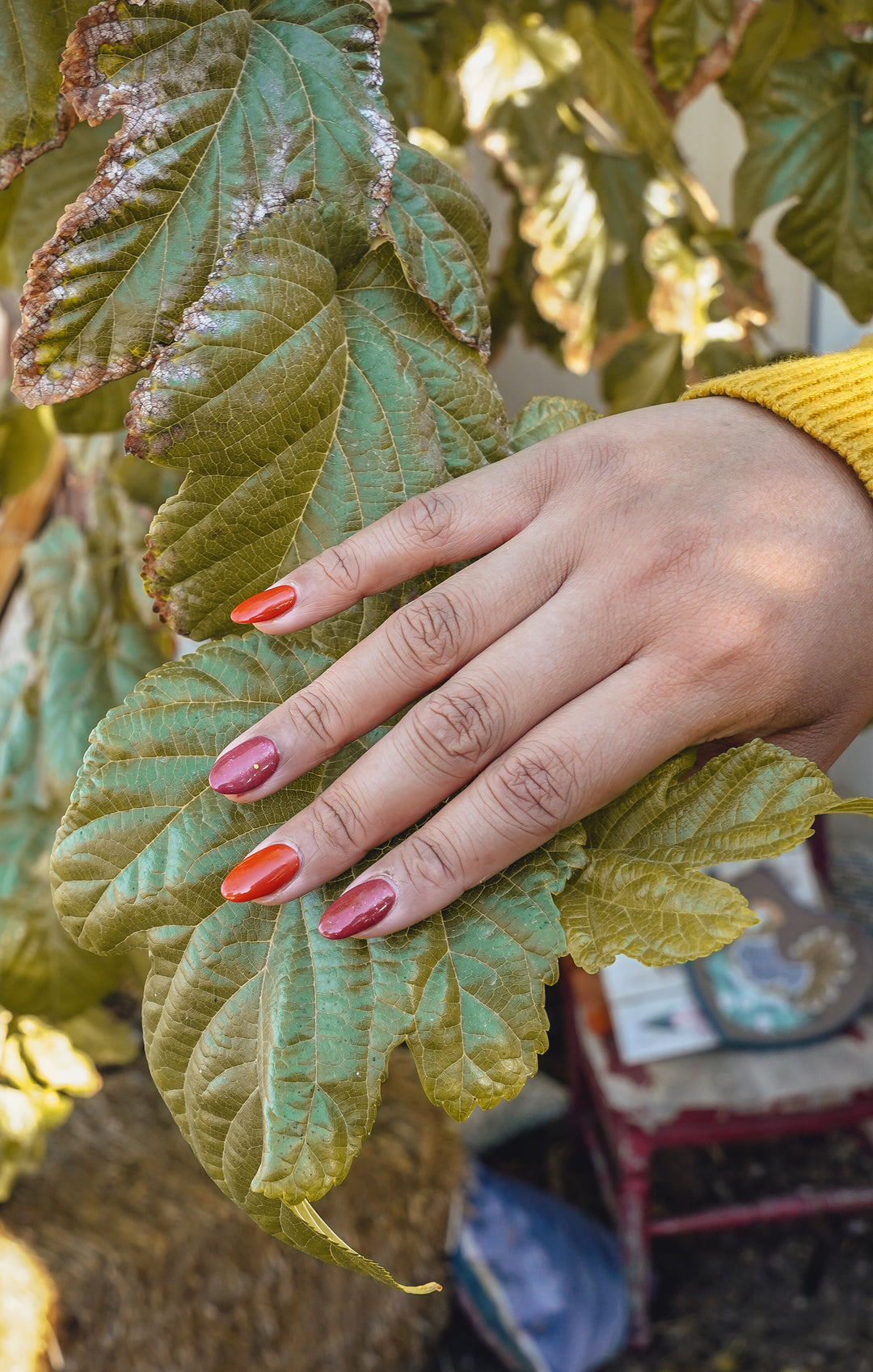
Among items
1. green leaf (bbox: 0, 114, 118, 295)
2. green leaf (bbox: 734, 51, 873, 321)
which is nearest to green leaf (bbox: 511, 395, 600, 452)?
green leaf (bbox: 0, 114, 118, 295)

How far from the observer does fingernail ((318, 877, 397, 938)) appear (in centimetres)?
41

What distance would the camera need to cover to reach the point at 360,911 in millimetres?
410

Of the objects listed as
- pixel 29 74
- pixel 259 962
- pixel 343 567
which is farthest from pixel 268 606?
pixel 29 74

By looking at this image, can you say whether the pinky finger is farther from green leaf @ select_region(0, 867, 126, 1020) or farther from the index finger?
green leaf @ select_region(0, 867, 126, 1020)

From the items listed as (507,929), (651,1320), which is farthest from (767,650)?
(651,1320)

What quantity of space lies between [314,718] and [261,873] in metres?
0.07

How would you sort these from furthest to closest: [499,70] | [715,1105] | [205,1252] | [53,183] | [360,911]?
[715,1105] → [205,1252] → [499,70] → [53,183] → [360,911]

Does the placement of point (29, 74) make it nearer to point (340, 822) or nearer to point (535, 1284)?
point (340, 822)

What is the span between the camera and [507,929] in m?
0.41

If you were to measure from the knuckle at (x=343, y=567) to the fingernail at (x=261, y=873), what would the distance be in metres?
0.11

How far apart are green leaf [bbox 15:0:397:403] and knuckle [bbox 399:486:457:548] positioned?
115mm

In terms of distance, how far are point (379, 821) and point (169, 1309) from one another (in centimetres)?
147

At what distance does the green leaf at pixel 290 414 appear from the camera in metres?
0.40

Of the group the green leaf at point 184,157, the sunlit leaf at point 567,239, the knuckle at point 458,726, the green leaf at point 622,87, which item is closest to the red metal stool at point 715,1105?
the sunlit leaf at point 567,239
